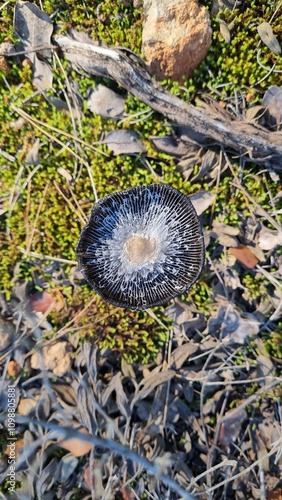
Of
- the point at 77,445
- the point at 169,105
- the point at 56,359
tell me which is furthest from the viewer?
the point at 56,359

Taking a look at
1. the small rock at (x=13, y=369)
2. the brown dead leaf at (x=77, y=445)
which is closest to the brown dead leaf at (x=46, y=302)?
the small rock at (x=13, y=369)

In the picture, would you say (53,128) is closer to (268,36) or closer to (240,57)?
(240,57)

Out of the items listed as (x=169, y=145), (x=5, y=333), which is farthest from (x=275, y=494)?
(x=169, y=145)

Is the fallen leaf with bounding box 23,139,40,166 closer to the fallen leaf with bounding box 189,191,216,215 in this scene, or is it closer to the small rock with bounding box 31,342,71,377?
the fallen leaf with bounding box 189,191,216,215

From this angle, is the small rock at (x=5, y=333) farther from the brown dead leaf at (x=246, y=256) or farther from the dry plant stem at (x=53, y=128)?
the brown dead leaf at (x=246, y=256)

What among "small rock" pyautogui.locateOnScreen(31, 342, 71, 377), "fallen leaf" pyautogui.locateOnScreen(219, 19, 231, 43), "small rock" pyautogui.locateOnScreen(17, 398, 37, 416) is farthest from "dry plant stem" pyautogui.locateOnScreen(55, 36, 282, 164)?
"small rock" pyautogui.locateOnScreen(17, 398, 37, 416)

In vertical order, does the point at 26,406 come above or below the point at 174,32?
below

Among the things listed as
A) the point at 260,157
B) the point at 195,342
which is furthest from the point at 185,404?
the point at 260,157
